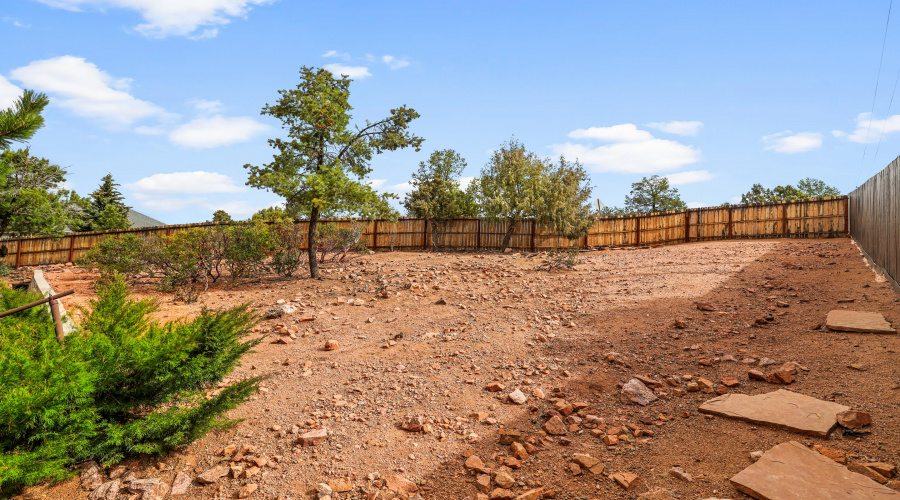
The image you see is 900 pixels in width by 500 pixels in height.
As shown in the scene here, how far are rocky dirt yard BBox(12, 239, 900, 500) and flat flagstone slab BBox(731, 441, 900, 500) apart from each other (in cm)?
14

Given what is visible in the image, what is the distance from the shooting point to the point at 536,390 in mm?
4875

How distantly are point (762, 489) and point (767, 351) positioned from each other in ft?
10.1

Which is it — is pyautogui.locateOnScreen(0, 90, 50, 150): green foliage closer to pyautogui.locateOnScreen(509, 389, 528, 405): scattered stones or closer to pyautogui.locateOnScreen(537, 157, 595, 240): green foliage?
pyautogui.locateOnScreen(509, 389, 528, 405): scattered stones

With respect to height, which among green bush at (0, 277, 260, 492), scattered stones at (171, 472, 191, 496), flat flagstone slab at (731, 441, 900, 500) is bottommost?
scattered stones at (171, 472, 191, 496)

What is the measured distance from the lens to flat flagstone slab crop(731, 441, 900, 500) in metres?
2.80

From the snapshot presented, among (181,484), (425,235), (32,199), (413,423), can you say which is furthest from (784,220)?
(32,199)

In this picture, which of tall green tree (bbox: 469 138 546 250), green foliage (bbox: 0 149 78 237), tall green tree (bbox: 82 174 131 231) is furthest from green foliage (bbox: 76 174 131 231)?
tall green tree (bbox: 469 138 546 250)

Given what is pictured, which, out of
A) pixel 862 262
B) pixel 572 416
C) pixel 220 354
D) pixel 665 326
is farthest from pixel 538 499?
pixel 862 262

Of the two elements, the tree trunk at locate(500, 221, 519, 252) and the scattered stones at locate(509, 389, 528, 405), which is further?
the tree trunk at locate(500, 221, 519, 252)

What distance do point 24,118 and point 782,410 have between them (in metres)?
6.24

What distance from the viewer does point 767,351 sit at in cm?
544

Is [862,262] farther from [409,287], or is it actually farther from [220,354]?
[220,354]

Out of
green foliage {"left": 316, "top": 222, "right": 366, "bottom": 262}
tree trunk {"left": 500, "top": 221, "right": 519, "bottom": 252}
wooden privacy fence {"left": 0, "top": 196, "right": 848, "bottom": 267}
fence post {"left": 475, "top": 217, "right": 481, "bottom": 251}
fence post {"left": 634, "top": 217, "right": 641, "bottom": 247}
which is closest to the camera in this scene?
green foliage {"left": 316, "top": 222, "right": 366, "bottom": 262}

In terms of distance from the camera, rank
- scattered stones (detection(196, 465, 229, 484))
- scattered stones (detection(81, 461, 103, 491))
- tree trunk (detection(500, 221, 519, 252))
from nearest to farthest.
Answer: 1. scattered stones (detection(81, 461, 103, 491))
2. scattered stones (detection(196, 465, 229, 484))
3. tree trunk (detection(500, 221, 519, 252))
